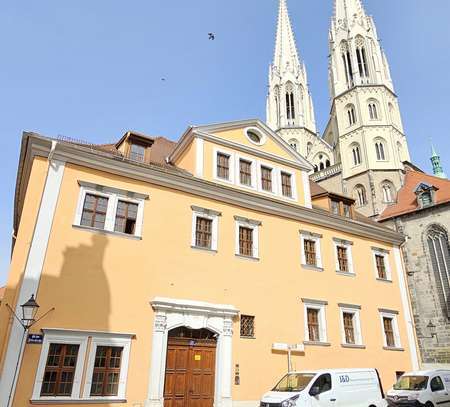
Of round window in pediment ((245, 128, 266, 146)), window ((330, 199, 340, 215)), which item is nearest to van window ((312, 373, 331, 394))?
window ((330, 199, 340, 215))

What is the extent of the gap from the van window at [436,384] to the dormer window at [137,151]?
15.1 metres

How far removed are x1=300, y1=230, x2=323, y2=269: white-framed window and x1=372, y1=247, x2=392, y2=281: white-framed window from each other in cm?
413

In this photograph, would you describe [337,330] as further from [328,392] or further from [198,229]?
[198,229]

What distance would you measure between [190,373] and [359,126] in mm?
38654

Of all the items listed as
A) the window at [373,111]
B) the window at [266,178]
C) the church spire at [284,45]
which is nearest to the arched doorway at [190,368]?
the window at [266,178]

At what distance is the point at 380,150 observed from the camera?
4303 centimetres

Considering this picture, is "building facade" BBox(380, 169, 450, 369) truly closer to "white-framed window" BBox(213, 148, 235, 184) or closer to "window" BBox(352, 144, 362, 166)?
"window" BBox(352, 144, 362, 166)

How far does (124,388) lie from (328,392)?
6604 mm

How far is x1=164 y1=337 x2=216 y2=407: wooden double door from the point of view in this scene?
1336 cm

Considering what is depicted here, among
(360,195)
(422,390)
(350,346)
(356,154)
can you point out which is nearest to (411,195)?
(360,195)

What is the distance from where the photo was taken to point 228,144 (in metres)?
18.6

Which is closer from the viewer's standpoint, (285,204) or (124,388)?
(124,388)

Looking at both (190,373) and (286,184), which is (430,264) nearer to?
(286,184)

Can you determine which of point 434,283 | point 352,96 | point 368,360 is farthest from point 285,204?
point 352,96
